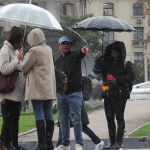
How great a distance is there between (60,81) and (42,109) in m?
0.55

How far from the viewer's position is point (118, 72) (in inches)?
321

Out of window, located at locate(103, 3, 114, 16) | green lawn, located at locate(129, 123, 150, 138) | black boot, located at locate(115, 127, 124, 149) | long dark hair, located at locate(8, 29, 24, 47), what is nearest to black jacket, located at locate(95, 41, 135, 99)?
black boot, located at locate(115, 127, 124, 149)

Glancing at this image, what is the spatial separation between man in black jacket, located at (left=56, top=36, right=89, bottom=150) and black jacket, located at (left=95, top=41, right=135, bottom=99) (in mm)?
537

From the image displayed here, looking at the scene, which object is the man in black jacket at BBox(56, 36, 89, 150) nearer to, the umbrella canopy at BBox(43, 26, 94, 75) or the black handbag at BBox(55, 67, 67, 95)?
the black handbag at BBox(55, 67, 67, 95)

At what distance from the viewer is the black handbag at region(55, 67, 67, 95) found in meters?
7.61

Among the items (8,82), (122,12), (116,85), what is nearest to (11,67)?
(8,82)

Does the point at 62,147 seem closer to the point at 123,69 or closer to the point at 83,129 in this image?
the point at 83,129

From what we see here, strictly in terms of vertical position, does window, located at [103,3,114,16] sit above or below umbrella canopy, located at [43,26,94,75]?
above

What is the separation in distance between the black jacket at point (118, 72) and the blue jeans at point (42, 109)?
1064 millimetres

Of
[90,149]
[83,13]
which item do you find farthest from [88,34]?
[90,149]

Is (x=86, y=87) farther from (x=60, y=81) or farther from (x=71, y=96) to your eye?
(x=60, y=81)

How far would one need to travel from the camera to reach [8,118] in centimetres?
745

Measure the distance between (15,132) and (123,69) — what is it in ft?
6.63

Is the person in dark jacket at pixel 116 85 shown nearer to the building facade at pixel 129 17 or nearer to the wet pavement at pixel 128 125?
the wet pavement at pixel 128 125
